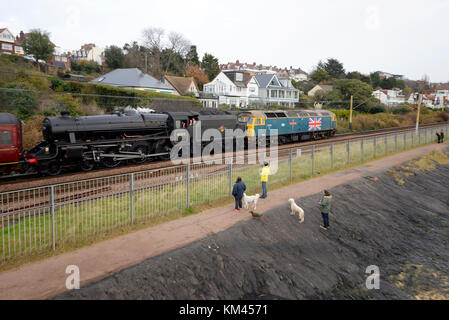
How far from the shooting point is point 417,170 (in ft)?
77.8

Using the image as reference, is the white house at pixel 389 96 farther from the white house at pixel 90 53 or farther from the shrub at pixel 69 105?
the white house at pixel 90 53

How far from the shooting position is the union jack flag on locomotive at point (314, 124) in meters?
31.9

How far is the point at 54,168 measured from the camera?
16531 millimetres

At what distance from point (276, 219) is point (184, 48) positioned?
2789 inches

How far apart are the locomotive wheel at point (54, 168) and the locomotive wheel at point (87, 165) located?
3.88ft

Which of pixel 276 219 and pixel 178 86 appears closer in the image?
pixel 276 219

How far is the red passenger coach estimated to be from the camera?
49.2 ft

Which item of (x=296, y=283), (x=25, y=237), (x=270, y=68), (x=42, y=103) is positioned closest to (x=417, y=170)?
(x=296, y=283)

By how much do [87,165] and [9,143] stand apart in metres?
3.74

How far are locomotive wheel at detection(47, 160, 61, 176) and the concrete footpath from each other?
8.55 metres

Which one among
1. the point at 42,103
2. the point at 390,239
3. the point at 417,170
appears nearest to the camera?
the point at 390,239

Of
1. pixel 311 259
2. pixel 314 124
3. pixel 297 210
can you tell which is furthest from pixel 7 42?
pixel 311 259

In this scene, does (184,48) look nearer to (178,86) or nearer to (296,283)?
(178,86)

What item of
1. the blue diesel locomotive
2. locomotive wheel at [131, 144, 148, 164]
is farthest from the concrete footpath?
the blue diesel locomotive
